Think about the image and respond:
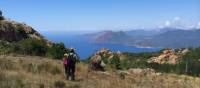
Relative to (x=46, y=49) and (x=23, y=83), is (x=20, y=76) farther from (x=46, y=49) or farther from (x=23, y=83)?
(x=46, y=49)

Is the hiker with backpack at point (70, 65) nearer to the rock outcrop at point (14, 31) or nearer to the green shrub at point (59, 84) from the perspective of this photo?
the green shrub at point (59, 84)

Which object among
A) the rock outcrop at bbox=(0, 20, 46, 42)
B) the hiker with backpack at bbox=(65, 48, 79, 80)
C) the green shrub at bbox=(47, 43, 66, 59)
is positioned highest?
the rock outcrop at bbox=(0, 20, 46, 42)

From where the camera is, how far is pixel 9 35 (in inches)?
1864

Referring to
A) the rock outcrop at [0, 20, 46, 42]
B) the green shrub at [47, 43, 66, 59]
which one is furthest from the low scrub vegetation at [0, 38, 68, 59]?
the rock outcrop at [0, 20, 46, 42]

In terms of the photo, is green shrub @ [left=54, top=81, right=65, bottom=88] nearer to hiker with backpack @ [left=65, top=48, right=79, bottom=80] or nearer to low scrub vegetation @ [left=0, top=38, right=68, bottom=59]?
hiker with backpack @ [left=65, top=48, right=79, bottom=80]

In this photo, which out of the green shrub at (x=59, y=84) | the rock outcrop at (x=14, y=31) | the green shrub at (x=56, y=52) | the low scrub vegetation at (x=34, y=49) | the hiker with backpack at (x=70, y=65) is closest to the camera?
the green shrub at (x=59, y=84)

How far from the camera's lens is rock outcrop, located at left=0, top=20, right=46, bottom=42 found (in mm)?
46812

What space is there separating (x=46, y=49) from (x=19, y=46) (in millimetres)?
4848

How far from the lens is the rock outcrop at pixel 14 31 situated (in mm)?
46812

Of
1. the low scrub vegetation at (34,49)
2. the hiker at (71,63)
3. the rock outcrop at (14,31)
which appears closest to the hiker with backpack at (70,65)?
the hiker at (71,63)

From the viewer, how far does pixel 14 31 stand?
48.9 m

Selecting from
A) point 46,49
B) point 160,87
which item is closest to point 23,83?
point 160,87

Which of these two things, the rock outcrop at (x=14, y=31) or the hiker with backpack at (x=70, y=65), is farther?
the rock outcrop at (x=14, y=31)

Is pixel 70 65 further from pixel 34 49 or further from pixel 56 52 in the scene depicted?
pixel 56 52
